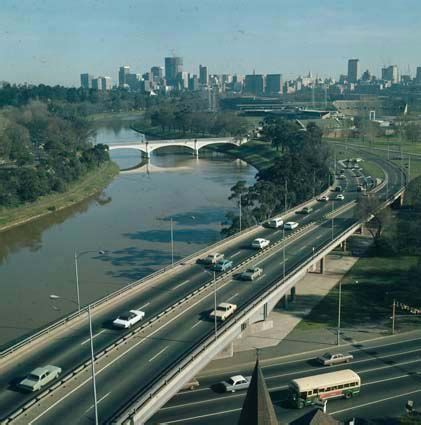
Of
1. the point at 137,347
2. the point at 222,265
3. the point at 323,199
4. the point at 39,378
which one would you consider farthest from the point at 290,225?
the point at 39,378

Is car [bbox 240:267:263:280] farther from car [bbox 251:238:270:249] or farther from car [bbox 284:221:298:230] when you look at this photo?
car [bbox 284:221:298:230]

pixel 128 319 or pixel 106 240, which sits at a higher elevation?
pixel 128 319

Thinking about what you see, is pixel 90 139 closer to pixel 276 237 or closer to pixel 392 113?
pixel 276 237

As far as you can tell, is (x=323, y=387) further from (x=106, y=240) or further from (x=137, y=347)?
(x=106, y=240)

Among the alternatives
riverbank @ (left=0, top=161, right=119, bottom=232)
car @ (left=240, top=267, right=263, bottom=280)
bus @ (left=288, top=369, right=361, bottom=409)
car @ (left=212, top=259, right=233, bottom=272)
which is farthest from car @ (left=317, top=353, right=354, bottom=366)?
riverbank @ (left=0, top=161, right=119, bottom=232)

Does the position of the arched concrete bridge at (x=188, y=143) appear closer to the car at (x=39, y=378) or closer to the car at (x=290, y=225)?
the car at (x=290, y=225)

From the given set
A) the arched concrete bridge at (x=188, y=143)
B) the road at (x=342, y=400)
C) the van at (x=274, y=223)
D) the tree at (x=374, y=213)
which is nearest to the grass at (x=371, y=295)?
the tree at (x=374, y=213)
